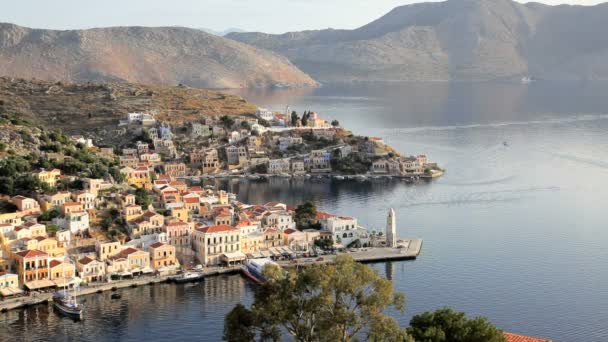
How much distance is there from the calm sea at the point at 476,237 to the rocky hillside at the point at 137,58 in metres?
73.6

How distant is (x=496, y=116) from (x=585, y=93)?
2308 inches

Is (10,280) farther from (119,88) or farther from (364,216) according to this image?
(119,88)

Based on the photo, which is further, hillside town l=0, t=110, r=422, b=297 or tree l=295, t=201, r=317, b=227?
tree l=295, t=201, r=317, b=227

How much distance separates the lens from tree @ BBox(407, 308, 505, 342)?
22484 millimetres

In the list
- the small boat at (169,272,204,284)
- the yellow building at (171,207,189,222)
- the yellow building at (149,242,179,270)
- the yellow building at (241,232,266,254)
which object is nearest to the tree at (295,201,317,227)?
the yellow building at (241,232,266,254)

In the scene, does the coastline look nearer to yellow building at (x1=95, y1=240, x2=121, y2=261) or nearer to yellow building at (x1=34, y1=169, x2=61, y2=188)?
yellow building at (x1=95, y1=240, x2=121, y2=261)

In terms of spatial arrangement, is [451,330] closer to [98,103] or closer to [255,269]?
[255,269]

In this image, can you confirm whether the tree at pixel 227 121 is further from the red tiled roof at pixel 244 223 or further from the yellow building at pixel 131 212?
the red tiled roof at pixel 244 223

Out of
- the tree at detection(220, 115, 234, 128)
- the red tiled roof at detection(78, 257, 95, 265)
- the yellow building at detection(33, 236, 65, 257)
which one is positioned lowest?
the red tiled roof at detection(78, 257, 95, 265)

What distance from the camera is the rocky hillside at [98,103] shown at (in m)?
75.9

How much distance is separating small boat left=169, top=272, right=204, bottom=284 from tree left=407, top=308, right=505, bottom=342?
532 inches

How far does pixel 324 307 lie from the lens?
22203 mm

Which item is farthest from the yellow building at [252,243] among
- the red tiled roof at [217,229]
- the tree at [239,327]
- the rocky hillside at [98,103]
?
the rocky hillside at [98,103]

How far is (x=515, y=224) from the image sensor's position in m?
46.8
